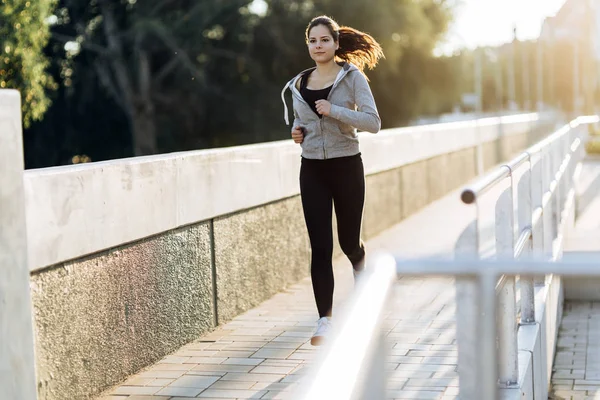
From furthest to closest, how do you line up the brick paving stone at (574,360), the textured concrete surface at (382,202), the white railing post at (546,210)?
1. the textured concrete surface at (382,202)
2. the white railing post at (546,210)
3. the brick paving stone at (574,360)

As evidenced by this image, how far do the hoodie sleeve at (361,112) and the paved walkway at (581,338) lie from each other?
122 cm

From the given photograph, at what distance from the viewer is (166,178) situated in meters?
5.84

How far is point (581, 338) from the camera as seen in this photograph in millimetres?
8641

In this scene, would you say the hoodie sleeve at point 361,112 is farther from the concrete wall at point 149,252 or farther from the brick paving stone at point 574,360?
the brick paving stone at point 574,360

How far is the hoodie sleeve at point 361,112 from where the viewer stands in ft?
18.8

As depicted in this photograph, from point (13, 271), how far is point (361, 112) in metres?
2.44

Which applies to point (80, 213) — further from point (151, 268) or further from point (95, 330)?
point (151, 268)

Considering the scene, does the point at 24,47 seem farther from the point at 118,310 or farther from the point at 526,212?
the point at 118,310

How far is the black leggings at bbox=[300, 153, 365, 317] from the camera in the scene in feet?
19.4

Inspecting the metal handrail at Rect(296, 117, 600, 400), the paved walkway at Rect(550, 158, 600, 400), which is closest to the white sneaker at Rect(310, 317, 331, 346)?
the paved walkway at Rect(550, 158, 600, 400)

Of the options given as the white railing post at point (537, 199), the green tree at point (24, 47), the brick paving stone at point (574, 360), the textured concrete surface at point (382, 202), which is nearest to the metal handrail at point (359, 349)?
the brick paving stone at point (574, 360)

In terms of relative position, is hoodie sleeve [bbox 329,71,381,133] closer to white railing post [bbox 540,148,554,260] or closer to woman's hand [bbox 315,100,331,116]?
woman's hand [bbox 315,100,331,116]

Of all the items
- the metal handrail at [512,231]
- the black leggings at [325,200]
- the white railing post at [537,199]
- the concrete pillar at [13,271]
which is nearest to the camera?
the metal handrail at [512,231]

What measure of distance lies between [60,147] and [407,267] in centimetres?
4469
